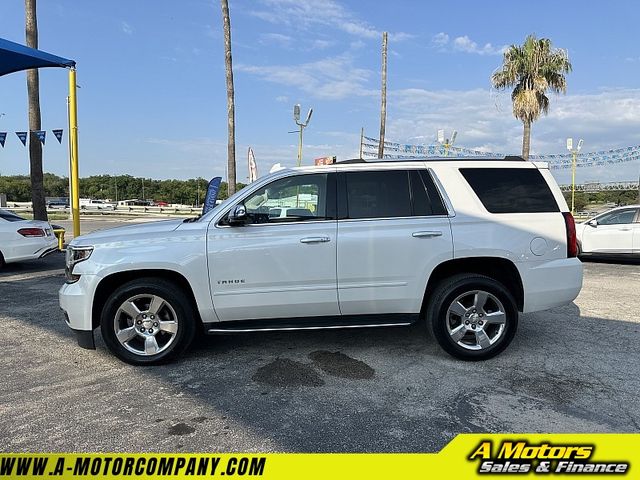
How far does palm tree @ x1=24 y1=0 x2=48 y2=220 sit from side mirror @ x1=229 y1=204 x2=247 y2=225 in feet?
38.4

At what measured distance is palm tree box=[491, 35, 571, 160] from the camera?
2081 centimetres

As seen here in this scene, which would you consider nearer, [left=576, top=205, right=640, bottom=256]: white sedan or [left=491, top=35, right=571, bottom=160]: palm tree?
[left=576, top=205, right=640, bottom=256]: white sedan

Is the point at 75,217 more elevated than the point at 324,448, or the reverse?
the point at 75,217

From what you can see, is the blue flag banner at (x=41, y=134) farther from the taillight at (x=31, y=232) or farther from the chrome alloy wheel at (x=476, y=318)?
the chrome alloy wheel at (x=476, y=318)

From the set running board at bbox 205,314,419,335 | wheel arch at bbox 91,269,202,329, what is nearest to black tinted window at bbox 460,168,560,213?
running board at bbox 205,314,419,335

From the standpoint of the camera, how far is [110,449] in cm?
294

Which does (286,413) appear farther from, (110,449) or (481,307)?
(481,307)

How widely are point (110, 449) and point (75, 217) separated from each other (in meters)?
8.23

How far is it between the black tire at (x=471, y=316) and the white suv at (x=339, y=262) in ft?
0.04

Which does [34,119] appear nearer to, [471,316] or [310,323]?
[310,323]

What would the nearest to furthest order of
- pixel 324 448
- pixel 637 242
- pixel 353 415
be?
pixel 324 448 → pixel 353 415 → pixel 637 242

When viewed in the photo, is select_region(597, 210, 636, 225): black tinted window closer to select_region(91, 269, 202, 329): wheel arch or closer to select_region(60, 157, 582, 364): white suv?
select_region(60, 157, 582, 364): white suv

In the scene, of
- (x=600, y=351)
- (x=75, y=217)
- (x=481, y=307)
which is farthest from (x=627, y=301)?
(x=75, y=217)

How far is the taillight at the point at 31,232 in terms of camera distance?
9.52 meters
